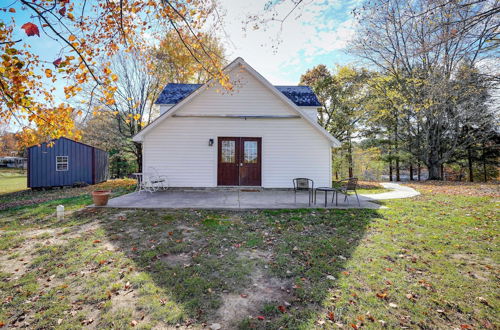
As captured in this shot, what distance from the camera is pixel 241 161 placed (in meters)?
10.7

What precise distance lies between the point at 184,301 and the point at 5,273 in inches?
120

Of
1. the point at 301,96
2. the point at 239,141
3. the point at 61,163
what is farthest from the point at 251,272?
the point at 61,163

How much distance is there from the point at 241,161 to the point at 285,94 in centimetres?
559

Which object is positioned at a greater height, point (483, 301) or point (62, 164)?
point (62, 164)

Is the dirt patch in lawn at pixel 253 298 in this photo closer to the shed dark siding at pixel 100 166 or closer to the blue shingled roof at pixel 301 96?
the blue shingled roof at pixel 301 96

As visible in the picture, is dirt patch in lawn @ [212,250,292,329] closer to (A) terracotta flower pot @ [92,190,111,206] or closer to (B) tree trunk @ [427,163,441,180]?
(A) terracotta flower pot @ [92,190,111,206]

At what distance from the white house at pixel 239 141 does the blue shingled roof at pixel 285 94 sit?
88.3 inches

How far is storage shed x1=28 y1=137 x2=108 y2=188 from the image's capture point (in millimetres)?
13898

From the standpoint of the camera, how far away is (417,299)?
106 inches

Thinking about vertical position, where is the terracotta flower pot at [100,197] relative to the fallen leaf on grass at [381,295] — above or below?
above

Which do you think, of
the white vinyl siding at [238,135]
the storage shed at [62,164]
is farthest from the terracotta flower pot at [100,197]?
the storage shed at [62,164]

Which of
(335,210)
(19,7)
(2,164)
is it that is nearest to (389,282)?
(335,210)

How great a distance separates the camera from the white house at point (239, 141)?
10398 mm

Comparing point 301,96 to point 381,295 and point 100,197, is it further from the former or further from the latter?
point 381,295
